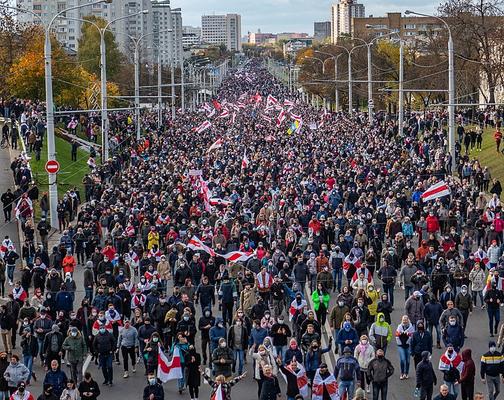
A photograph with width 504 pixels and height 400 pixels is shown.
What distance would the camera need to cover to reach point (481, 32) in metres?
69.8

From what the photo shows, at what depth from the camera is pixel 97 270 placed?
77.2ft

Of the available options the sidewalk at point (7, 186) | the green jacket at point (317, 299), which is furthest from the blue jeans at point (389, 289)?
the sidewalk at point (7, 186)

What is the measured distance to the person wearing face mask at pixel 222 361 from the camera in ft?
53.5

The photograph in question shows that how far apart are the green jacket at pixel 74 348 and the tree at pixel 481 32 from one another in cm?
5147

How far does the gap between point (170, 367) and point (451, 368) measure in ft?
13.9

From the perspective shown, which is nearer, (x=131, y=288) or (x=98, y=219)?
(x=131, y=288)

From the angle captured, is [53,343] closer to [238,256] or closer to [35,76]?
[238,256]

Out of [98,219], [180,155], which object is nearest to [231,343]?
[98,219]

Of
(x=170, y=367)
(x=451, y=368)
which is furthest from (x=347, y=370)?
(x=170, y=367)

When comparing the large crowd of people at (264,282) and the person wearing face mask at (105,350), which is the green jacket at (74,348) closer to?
the large crowd of people at (264,282)

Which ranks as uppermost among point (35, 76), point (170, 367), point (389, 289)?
point (35, 76)

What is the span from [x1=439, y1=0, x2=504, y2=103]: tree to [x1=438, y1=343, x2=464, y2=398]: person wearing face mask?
168 ft

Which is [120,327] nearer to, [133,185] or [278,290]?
[278,290]

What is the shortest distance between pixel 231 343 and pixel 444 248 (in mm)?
8451
